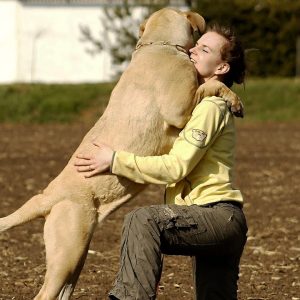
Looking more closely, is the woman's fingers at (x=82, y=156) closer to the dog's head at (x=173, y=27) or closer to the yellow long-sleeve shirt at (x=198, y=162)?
the yellow long-sleeve shirt at (x=198, y=162)

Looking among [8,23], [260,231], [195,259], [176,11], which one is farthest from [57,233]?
[8,23]

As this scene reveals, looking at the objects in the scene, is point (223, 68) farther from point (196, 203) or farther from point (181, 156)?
point (196, 203)

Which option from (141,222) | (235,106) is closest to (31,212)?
(141,222)

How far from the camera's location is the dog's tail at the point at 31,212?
18.3ft

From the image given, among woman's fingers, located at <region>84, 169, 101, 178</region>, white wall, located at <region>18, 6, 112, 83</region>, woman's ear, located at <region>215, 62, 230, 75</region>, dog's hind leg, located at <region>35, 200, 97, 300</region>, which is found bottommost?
white wall, located at <region>18, 6, 112, 83</region>

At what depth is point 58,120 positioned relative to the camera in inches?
958

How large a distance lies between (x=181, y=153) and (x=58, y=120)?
19.3 meters

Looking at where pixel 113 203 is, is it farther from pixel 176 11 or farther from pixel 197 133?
pixel 176 11

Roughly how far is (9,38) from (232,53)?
3152cm

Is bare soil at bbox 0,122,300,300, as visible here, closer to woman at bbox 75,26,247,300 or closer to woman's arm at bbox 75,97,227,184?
woman at bbox 75,26,247,300

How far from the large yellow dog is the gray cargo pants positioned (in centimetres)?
40

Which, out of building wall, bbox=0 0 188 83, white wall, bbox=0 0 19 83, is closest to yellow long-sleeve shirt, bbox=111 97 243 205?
building wall, bbox=0 0 188 83

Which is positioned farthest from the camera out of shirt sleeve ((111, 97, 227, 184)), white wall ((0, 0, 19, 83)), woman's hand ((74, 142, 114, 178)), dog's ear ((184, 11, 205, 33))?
white wall ((0, 0, 19, 83))

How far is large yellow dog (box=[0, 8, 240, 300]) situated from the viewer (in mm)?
5406
